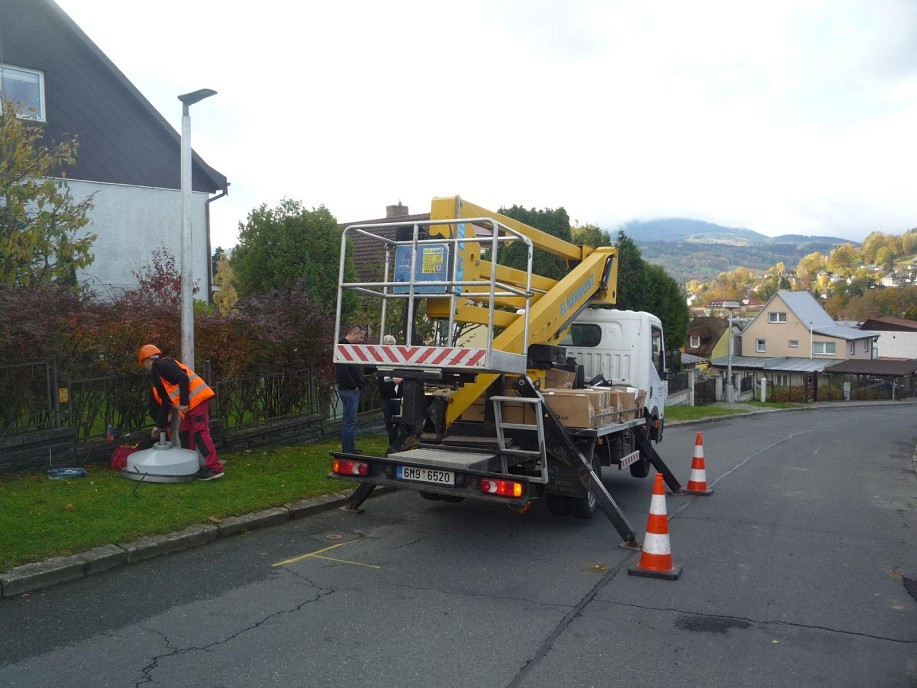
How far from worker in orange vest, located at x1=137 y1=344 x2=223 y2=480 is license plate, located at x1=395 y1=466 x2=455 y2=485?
282 centimetres

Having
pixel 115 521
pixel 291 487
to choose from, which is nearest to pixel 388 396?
pixel 291 487

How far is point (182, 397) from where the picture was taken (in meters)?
8.23

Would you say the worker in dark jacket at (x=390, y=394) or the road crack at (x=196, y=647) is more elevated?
the worker in dark jacket at (x=390, y=394)

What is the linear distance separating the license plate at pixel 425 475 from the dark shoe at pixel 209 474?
2819 millimetres

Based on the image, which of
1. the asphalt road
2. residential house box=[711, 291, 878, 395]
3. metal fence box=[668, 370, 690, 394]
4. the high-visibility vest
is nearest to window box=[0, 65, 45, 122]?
the high-visibility vest

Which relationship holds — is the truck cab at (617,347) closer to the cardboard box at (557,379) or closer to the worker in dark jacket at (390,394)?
the cardboard box at (557,379)

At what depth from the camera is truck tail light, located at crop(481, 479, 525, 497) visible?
638cm

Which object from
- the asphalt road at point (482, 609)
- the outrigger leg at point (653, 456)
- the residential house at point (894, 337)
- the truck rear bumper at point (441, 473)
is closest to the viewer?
the asphalt road at point (482, 609)

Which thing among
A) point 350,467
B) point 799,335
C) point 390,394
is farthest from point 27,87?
point 799,335

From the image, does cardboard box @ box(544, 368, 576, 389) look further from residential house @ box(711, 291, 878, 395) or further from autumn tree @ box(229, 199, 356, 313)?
residential house @ box(711, 291, 878, 395)

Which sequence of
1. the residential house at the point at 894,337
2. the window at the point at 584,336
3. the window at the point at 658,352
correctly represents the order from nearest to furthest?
the window at the point at 584,336 < the window at the point at 658,352 < the residential house at the point at 894,337

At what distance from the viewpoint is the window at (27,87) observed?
1574 centimetres

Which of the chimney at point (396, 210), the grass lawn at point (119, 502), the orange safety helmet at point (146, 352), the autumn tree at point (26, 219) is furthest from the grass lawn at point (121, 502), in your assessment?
the chimney at point (396, 210)

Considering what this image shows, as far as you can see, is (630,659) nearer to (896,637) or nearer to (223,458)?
(896,637)
